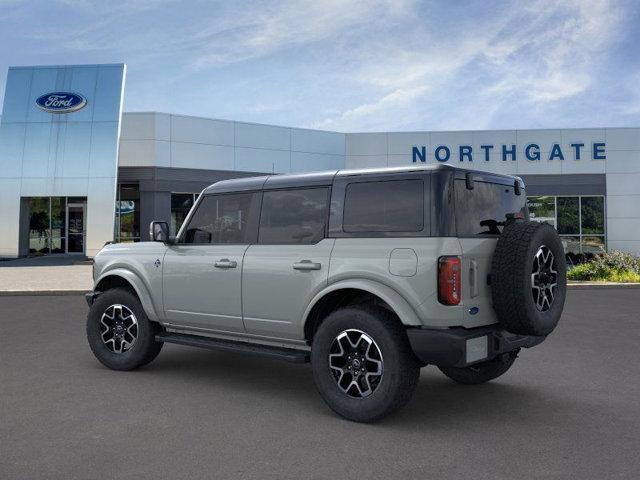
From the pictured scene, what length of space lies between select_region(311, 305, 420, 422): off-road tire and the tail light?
0.49 m

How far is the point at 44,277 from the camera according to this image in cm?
1891

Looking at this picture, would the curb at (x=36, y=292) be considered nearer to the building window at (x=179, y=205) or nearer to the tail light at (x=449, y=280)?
the tail light at (x=449, y=280)

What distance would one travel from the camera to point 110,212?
26844 mm

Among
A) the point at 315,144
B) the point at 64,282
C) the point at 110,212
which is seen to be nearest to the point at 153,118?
the point at 110,212

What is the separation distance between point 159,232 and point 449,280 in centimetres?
306

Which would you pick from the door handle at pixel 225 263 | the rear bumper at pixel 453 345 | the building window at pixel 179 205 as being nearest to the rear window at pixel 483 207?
the rear bumper at pixel 453 345

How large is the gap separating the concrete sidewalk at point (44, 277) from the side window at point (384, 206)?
11382 mm

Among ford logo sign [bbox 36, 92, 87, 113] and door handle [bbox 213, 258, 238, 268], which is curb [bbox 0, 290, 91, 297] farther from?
ford logo sign [bbox 36, 92, 87, 113]

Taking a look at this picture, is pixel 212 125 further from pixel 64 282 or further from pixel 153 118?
pixel 64 282

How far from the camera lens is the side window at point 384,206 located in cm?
480

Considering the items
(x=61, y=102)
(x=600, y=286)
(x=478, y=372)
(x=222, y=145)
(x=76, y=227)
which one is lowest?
(x=478, y=372)

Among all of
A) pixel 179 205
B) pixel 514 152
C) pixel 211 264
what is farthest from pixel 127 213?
pixel 211 264

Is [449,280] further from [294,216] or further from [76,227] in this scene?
[76,227]

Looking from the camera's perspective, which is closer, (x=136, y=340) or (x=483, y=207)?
(x=483, y=207)
